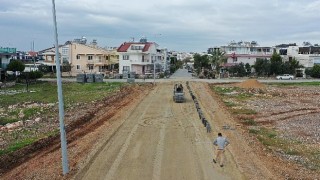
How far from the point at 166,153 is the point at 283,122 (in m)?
17.9

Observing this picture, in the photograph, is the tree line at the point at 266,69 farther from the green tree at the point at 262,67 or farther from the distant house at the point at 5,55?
the distant house at the point at 5,55

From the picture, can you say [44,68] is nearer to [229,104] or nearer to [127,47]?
[127,47]

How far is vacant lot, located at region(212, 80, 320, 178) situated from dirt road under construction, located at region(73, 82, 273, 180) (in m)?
1.96

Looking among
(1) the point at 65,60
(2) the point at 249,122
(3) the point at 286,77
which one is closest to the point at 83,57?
(1) the point at 65,60

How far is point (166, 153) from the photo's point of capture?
2203 centimetres

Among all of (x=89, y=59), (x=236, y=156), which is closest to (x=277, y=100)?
(x=236, y=156)

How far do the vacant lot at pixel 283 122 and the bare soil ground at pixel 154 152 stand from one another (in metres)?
0.22

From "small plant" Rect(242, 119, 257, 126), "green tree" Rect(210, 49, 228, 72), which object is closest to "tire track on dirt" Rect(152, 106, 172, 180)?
"small plant" Rect(242, 119, 257, 126)

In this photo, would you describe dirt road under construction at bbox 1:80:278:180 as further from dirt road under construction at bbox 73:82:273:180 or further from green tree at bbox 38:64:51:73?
green tree at bbox 38:64:51:73

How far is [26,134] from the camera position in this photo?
27844 millimetres

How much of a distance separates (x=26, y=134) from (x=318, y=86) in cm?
5910

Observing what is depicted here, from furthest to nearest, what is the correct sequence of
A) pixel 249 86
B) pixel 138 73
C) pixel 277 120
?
pixel 138 73
pixel 249 86
pixel 277 120

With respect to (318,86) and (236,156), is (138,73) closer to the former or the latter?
(318,86)

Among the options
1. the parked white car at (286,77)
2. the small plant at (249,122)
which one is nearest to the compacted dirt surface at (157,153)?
the small plant at (249,122)
